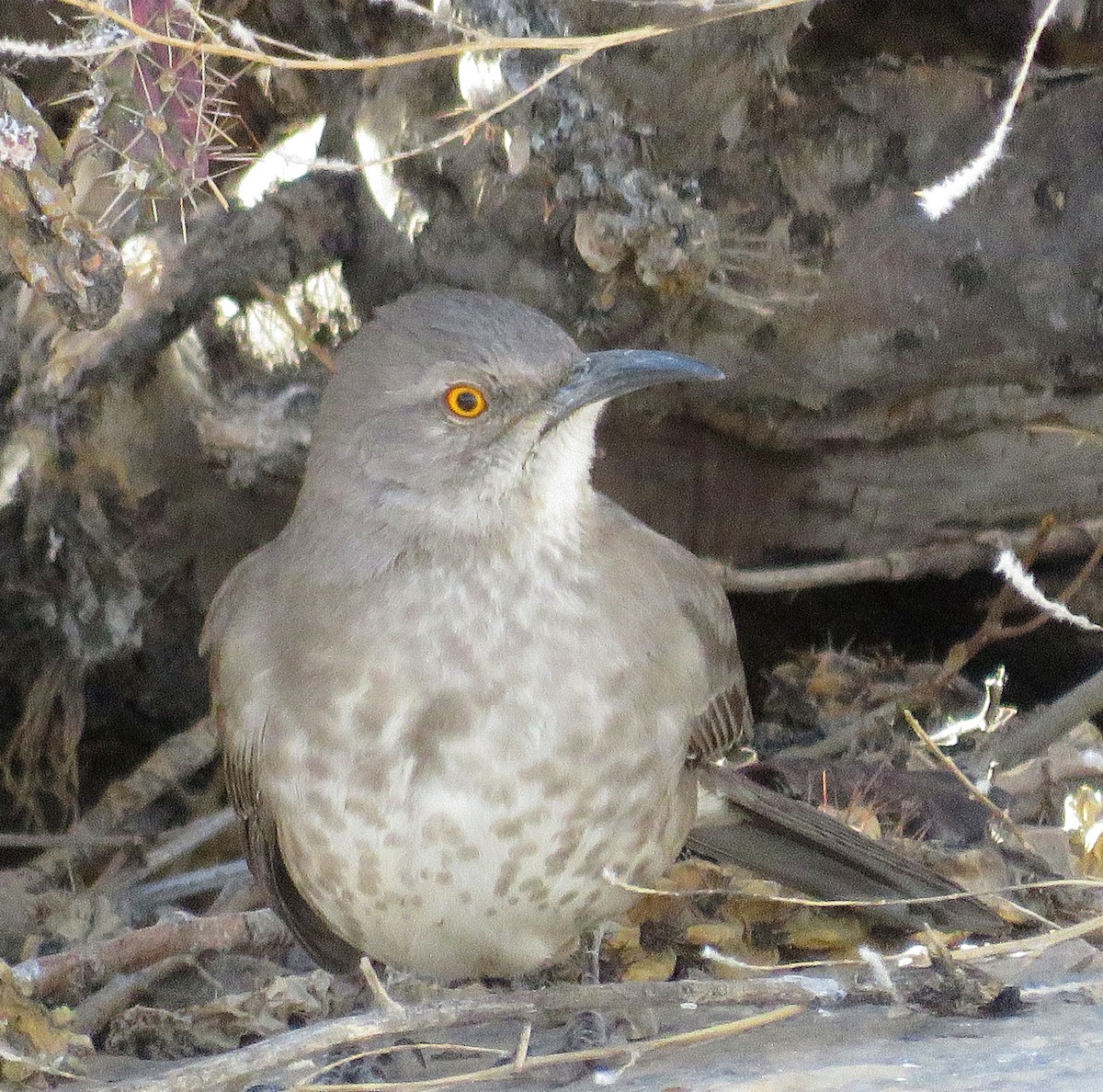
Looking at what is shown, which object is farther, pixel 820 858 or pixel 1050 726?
pixel 1050 726

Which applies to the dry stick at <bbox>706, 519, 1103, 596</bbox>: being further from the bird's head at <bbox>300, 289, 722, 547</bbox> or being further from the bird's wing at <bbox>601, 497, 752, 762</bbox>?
the bird's head at <bbox>300, 289, 722, 547</bbox>

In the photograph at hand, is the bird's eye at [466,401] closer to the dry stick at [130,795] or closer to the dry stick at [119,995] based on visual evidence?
the dry stick at [119,995]

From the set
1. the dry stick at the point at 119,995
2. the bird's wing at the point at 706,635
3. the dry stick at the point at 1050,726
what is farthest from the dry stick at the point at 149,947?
the dry stick at the point at 1050,726

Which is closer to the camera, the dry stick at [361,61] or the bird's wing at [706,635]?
the dry stick at [361,61]

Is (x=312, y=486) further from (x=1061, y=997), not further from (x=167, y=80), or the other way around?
(x=1061, y=997)

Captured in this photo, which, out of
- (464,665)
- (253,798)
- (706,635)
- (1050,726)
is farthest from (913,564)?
(253,798)

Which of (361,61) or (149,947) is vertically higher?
(361,61)

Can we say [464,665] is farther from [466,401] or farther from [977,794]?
[977,794]
